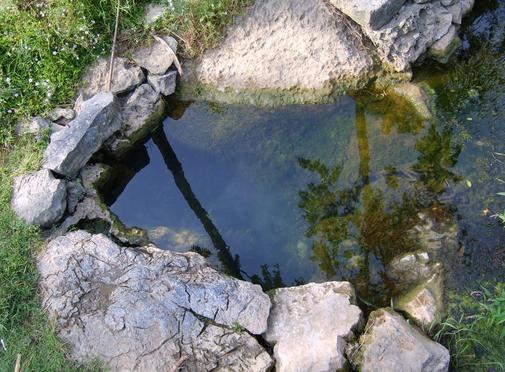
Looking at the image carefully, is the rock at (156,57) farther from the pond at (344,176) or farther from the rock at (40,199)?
the rock at (40,199)

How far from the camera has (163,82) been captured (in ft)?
16.9

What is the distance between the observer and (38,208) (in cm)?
430

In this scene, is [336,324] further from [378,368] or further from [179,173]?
[179,173]

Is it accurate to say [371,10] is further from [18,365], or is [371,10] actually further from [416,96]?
[18,365]

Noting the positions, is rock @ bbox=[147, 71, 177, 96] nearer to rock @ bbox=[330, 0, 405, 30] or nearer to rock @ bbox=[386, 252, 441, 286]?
rock @ bbox=[330, 0, 405, 30]

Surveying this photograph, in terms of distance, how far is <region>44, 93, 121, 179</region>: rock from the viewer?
179 inches

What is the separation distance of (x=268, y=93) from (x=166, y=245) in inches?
70.9

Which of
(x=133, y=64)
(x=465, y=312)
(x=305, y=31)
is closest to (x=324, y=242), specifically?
(x=465, y=312)

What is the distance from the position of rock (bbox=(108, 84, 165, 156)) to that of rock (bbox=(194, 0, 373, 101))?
1.70 feet

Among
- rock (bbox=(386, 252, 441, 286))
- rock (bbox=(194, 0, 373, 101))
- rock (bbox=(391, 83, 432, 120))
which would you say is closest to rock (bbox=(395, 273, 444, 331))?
rock (bbox=(386, 252, 441, 286))

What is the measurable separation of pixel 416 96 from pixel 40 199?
354 centimetres

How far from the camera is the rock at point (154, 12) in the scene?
17.3 ft

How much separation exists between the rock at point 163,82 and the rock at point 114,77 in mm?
99

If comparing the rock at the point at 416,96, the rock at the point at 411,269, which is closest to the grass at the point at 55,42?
the rock at the point at 416,96
